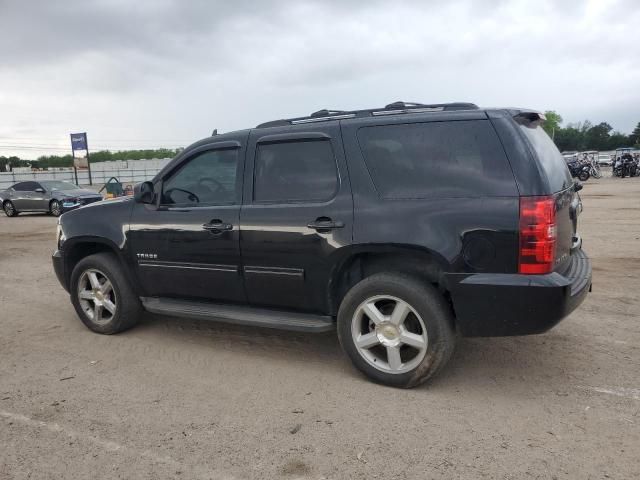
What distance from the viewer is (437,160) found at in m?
3.61

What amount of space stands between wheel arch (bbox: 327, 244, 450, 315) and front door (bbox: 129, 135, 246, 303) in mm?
818

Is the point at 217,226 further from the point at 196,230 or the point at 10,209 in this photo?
the point at 10,209

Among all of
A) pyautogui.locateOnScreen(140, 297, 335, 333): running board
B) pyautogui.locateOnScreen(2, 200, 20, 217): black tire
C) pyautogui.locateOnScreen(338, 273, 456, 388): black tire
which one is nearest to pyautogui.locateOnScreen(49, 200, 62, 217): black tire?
pyautogui.locateOnScreen(2, 200, 20, 217): black tire

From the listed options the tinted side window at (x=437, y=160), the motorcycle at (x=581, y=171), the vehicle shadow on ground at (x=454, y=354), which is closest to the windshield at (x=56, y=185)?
the vehicle shadow on ground at (x=454, y=354)

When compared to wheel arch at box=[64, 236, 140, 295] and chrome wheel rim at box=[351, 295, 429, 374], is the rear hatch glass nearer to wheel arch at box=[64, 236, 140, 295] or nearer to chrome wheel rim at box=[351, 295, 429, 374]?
chrome wheel rim at box=[351, 295, 429, 374]

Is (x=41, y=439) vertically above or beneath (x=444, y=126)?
beneath

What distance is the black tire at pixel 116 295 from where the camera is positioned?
16.4ft

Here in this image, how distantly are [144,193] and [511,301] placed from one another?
3.17 meters

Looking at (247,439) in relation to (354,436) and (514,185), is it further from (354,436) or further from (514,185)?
(514,185)

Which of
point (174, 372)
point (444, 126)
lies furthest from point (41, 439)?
point (444, 126)

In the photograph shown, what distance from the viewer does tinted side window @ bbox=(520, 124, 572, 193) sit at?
348 cm

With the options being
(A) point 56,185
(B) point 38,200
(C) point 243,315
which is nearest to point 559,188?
(C) point 243,315

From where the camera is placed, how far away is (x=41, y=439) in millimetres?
3180

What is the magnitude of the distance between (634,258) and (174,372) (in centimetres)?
704
